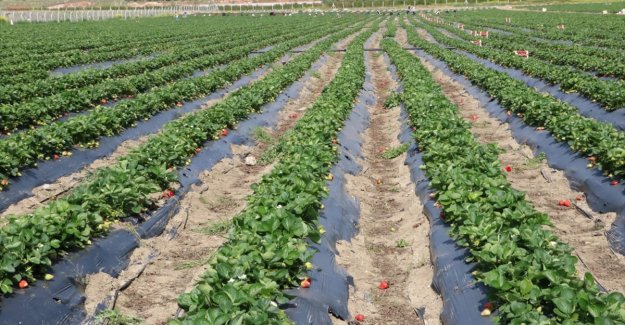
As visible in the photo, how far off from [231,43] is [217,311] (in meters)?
34.4

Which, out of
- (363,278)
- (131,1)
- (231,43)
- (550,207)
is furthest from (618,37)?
(131,1)

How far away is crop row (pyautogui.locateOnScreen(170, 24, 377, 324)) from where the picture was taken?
4.71 m

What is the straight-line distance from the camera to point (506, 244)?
5.61 metres

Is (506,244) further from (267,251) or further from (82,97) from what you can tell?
(82,97)

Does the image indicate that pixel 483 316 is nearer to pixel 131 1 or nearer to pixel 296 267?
pixel 296 267

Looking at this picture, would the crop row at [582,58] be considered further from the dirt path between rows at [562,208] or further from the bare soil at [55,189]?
the bare soil at [55,189]

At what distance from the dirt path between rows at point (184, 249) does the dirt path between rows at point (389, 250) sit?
1743 mm

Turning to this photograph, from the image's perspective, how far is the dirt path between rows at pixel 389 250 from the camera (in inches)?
251

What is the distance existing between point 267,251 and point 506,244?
2.16 meters

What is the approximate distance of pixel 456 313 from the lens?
579 centimetres

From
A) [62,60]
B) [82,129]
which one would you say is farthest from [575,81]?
[62,60]

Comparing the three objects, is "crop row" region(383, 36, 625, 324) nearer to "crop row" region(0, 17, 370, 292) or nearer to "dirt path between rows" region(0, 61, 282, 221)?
"crop row" region(0, 17, 370, 292)

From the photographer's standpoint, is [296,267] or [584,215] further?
[584,215]

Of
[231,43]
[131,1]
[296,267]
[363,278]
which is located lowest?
[363,278]
